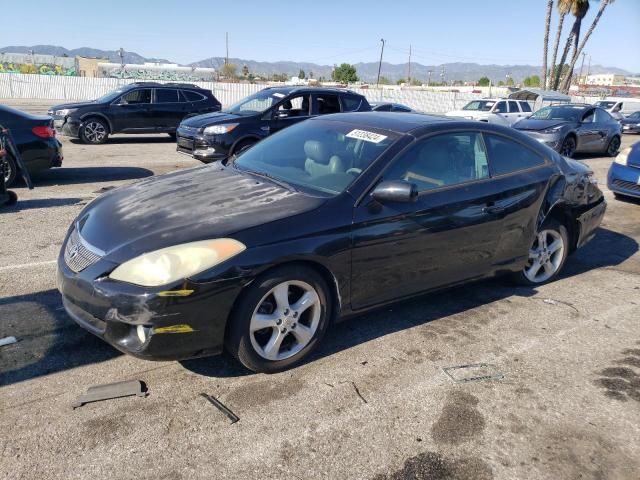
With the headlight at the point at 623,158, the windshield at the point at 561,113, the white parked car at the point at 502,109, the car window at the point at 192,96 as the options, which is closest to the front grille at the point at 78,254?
the headlight at the point at 623,158

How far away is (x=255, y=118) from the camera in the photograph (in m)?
10.5

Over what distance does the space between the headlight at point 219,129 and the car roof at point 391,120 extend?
578 centimetres

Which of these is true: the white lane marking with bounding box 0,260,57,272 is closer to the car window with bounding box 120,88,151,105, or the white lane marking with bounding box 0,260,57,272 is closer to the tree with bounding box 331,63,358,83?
the car window with bounding box 120,88,151,105

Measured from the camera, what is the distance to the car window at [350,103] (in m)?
11.2

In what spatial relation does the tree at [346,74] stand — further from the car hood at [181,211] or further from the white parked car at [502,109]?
the car hood at [181,211]

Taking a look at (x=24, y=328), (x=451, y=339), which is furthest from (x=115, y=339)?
(x=451, y=339)

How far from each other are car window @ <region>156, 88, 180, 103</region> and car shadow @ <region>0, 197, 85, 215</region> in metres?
8.02

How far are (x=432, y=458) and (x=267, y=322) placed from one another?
3.94 ft

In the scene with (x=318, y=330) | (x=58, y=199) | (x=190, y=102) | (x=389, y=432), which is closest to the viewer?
(x=389, y=432)

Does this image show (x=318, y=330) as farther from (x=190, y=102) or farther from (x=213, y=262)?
(x=190, y=102)

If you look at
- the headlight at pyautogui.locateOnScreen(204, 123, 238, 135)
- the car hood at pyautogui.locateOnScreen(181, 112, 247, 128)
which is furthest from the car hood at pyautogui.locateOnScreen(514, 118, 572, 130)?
the headlight at pyautogui.locateOnScreen(204, 123, 238, 135)

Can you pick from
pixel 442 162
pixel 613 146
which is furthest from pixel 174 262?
pixel 613 146

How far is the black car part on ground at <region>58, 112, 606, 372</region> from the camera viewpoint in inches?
118

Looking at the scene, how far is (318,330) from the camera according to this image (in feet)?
11.4
